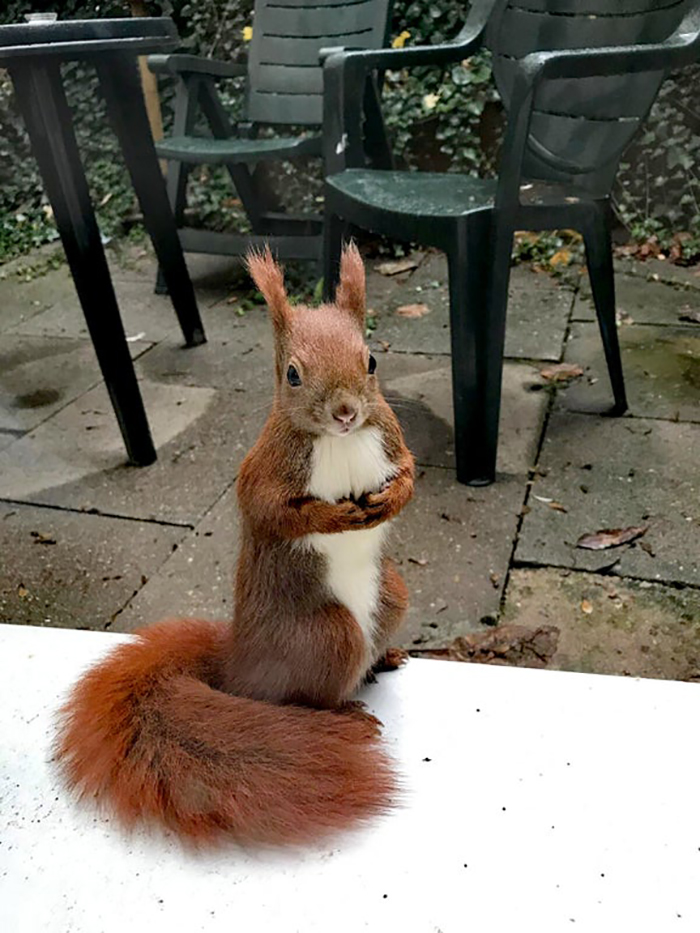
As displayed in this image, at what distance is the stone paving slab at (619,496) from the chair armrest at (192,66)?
2.07 meters

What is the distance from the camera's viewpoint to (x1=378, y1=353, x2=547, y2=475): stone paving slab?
231cm

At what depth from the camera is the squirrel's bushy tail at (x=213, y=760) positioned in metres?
0.90

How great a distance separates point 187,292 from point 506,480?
1381mm

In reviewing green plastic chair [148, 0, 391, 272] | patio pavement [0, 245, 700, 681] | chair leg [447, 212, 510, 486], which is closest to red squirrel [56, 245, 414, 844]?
patio pavement [0, 245, 700, 681]

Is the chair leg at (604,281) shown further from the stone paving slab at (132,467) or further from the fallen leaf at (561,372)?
the stone paving slab at (132,467)

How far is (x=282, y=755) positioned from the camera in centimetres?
92

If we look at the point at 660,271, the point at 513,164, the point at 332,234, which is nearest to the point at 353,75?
the point at 332,234

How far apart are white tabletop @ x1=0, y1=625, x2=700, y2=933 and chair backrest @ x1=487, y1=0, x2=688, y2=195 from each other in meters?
1.45

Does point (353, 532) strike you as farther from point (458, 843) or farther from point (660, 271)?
point (660, 271)

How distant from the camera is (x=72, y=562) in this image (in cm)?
200

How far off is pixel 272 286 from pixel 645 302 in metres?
2.68

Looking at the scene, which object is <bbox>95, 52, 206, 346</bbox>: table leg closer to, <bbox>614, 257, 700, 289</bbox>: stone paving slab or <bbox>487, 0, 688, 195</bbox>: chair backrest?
<bbox>487, 0, 688, 195</bbox>: chair backrest

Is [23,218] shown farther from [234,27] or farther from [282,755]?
[282,755]

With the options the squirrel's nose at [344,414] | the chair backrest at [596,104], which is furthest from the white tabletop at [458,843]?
the chair backrest at [596,104]
